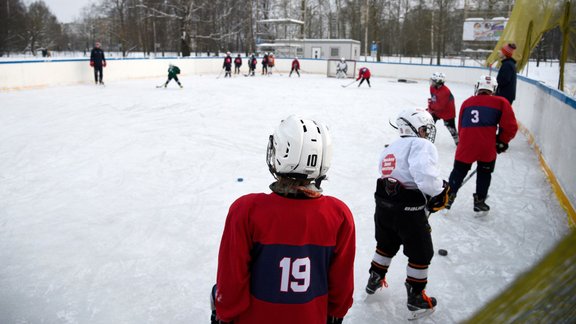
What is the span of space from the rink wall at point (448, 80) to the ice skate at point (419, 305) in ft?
7.66

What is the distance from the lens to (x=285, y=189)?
157 cm

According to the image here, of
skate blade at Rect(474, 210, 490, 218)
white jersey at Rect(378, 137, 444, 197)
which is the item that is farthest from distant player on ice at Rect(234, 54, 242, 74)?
white jersey at Rect(378, 137, 444, 197)

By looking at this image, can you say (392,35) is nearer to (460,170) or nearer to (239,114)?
(239,114)

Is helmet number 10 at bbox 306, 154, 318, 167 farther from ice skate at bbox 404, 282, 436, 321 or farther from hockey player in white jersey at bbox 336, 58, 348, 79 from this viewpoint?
hockey player in white jersey at bbox 336, 58, 348, 79

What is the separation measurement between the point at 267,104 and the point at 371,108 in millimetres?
2908

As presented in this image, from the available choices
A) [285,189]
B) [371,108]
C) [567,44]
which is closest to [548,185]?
[567,44]

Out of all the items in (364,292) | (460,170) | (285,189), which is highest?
(285,189)

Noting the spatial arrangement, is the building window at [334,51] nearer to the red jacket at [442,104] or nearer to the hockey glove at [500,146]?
the red jacket at [442,104]

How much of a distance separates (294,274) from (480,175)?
140 inches

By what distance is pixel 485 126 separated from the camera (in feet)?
14.2

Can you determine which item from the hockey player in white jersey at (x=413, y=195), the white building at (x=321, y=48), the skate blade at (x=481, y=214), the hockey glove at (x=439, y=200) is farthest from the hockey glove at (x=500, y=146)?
the white building at (x=321, y=48)

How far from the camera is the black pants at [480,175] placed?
176 inches

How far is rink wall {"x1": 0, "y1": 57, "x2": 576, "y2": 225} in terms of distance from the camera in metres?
5.14

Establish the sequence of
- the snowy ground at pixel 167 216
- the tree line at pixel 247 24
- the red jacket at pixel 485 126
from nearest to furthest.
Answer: the snowy ground at pixel 167 216 → the red jacket at pixel 485 126 → the tree line at pixel 247 24
